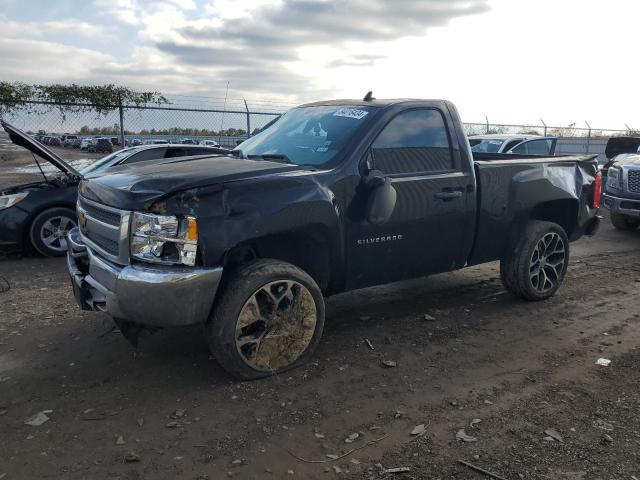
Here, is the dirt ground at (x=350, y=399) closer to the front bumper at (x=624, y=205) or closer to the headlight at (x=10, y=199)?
the headlight at (x=10, y=199)

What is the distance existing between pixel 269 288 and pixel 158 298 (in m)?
0.74

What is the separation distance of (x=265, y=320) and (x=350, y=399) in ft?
2.52

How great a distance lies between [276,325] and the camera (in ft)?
12.4

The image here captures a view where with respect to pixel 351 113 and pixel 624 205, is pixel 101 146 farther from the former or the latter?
pixel 351 113

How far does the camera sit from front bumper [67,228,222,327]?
10.8 ft

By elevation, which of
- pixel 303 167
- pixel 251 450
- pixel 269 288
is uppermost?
pixel 303 167

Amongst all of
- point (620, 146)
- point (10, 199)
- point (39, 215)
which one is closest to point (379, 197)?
point (39, 215)

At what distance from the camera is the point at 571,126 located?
23.9 meters

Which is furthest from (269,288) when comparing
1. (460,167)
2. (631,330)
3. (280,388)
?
(631,330)

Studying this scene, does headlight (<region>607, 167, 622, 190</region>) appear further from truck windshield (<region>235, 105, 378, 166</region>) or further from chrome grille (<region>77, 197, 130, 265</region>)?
chrome grille (<region>77, 197, 130, 265</region>)

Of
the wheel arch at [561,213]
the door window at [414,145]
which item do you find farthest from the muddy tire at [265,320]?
the wheel arch at [561,213]

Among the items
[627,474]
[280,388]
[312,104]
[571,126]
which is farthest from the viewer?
[571,126]

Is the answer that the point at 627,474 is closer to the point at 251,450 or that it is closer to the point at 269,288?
the point at 251,450

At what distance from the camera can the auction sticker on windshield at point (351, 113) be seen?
14.4 ft
